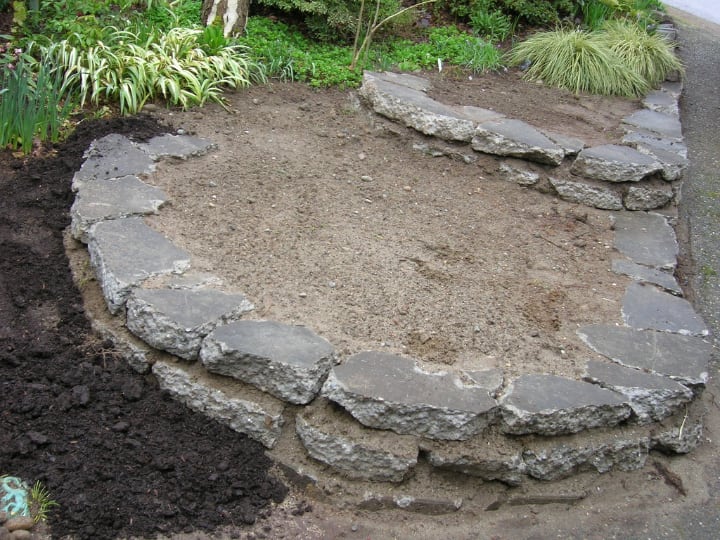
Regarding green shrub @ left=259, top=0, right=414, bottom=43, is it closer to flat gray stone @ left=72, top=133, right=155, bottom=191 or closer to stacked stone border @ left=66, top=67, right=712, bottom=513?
flat gray stone @ left=72, top=133, right=155, bottom=191

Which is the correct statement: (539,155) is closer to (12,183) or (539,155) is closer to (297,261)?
(297,261)

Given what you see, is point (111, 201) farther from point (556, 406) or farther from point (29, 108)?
point (556, 406)

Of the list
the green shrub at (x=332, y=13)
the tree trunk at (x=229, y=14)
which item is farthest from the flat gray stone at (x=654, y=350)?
the tree trunk at (x=229, y=14)

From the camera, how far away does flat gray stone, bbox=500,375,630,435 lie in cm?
270

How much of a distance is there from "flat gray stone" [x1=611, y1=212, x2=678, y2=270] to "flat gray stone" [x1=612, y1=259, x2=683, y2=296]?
0.06 m

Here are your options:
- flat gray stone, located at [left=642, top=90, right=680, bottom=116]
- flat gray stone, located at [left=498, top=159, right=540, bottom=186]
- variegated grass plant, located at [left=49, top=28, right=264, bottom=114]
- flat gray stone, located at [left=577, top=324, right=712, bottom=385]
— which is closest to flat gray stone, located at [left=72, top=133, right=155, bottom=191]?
variegated grass plant, located at [left=49, top=28, right=264, bottom=114]

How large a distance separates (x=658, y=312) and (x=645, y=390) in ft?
2.11

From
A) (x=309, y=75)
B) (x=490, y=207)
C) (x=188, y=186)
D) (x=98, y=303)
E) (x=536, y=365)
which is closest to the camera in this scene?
(x=536, y=365)

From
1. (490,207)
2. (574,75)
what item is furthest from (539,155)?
(574,75)

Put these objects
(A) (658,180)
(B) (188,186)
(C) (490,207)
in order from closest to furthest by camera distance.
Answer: (B) (188,186), (C) (490,207), (A) (658,180)

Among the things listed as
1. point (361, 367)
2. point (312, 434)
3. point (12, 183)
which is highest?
point (361, 367)

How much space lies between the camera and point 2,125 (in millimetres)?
4031

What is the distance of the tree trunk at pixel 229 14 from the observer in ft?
18.4

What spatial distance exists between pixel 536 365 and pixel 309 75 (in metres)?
3.18
